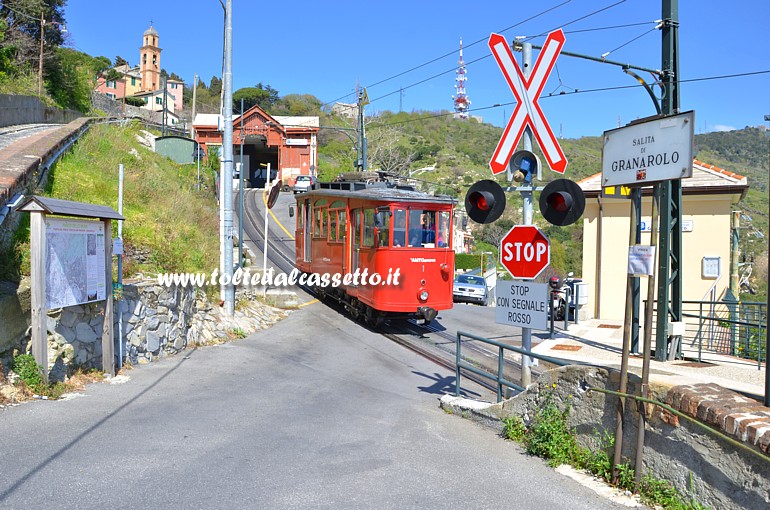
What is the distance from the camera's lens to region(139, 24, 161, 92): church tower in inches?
4119

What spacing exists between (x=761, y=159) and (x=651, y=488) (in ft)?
338

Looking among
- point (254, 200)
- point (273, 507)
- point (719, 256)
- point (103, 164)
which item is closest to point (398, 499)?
point (273, 507)

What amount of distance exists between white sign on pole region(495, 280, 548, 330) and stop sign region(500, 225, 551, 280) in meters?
0.13

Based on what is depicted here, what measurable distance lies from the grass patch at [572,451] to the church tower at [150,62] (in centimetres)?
10848

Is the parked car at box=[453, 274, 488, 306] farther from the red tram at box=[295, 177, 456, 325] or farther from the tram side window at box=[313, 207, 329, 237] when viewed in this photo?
the red tram at box=[295, 177, 456, 325]

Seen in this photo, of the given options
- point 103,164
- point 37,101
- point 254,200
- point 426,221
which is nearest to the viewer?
point 426,221

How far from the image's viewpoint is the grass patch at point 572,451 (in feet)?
16.9

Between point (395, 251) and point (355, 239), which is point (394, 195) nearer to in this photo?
point (395, 251)

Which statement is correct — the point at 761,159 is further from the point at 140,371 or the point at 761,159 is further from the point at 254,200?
the point at 140,371

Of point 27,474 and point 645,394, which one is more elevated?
point 645,394

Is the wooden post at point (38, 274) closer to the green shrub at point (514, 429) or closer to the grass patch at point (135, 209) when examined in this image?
the grass patch at point (135, 209)

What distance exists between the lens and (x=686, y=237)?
19453mm

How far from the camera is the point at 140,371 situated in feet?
32.6

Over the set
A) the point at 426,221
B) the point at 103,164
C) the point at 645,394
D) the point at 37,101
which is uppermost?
the point at 37,101
